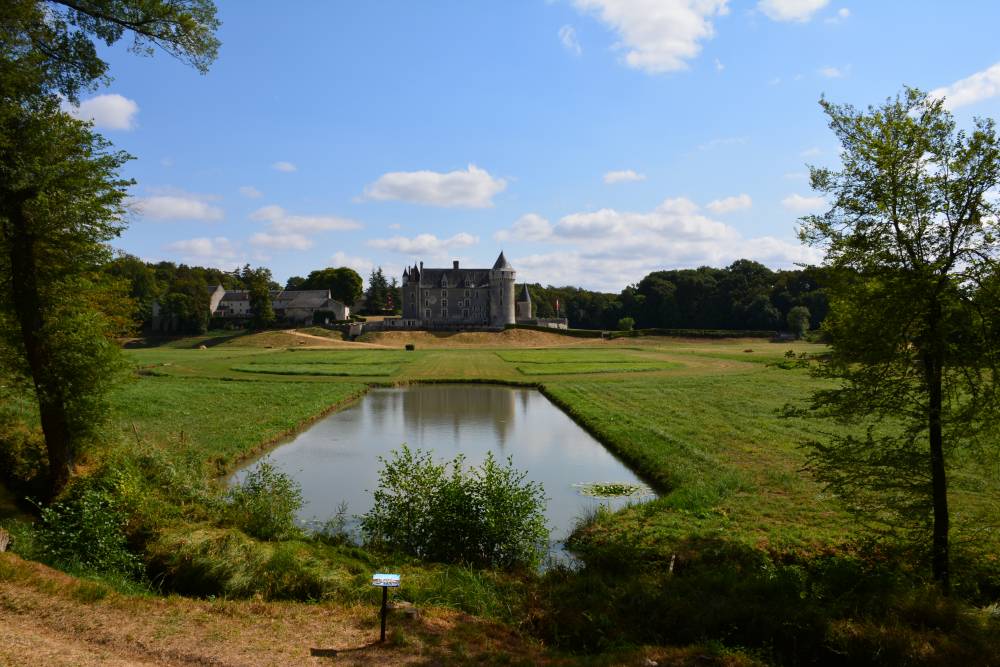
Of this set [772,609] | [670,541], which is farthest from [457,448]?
[772,609]

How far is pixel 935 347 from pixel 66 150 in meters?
15.9

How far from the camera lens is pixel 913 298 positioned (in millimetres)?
8531

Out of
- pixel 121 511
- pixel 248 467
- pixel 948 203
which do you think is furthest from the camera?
pixel 248 467

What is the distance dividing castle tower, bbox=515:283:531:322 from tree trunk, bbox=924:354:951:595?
9585 centimetres

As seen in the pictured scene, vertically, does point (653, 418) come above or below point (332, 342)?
below

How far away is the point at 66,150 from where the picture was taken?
479 inches

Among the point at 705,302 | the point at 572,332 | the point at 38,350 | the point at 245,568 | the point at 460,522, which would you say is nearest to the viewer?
the point at 245,568

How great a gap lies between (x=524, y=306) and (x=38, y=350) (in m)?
93.7

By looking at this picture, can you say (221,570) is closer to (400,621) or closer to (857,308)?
(400,621)

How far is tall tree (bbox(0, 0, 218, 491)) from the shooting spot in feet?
34.6

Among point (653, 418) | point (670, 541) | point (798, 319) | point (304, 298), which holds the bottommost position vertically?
point (670, 541)

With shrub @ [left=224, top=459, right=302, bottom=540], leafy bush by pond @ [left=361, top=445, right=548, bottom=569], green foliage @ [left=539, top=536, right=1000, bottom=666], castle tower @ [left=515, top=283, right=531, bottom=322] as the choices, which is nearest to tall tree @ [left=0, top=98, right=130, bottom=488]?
shrub @ [left=224, top=459, right=302, bottom=540]

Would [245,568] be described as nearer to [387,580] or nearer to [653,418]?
[387,580]

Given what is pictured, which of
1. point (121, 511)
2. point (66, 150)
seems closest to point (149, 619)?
point (121, 511)
